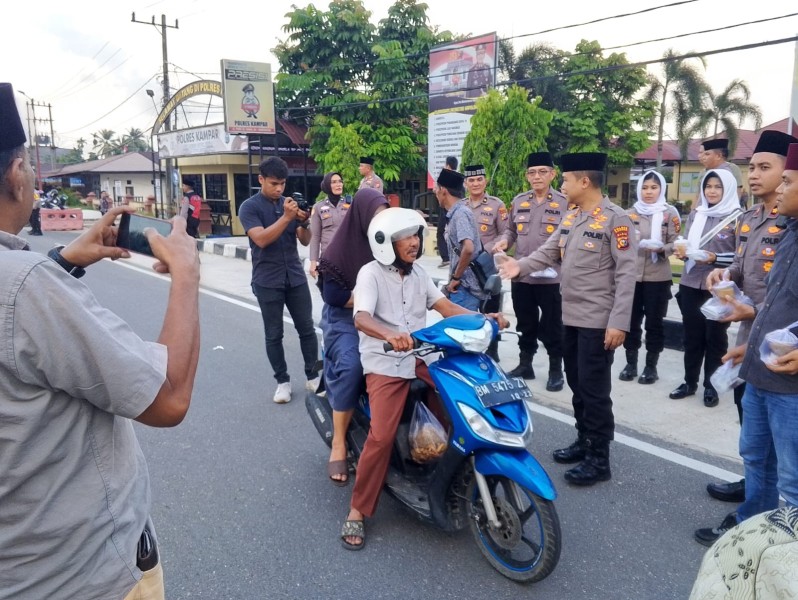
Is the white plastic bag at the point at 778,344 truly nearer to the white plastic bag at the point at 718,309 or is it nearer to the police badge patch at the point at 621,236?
the white plastic bag at the point at 718,309

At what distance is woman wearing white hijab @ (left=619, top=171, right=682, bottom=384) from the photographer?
207 inches

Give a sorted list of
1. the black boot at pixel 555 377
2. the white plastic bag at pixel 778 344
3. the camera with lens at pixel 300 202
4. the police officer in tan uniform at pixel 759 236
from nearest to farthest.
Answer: the white plastic bag at pixel 778 344 → the police officer in tan uniform at pixel 759 236 → the camera with lens at pixel 300 202 → the black boot at pixel 555 377

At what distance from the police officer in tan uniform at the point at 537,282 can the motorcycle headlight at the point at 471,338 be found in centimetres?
273

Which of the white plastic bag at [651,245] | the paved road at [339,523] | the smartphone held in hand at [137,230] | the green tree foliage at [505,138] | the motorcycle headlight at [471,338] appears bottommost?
the paved road at [339,523]

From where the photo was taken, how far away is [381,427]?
2.88m

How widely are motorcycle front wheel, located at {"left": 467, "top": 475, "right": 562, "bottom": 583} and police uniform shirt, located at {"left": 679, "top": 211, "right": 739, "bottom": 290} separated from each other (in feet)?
9.30

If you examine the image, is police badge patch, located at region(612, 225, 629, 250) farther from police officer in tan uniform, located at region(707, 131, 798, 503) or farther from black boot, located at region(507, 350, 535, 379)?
black boot, located at region(507, 350, 535, 379)

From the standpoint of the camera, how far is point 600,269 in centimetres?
355

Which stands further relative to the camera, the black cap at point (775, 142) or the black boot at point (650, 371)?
the black boot at point (650, 371)

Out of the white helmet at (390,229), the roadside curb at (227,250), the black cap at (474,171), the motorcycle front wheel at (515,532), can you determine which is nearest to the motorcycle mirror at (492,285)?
the white helmet at (390,229)

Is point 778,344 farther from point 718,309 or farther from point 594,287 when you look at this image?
point 594,287

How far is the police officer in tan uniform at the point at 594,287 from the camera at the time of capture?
11.3 ft

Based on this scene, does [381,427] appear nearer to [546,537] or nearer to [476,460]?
[476,460]

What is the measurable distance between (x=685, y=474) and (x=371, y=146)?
15014 millimetres
